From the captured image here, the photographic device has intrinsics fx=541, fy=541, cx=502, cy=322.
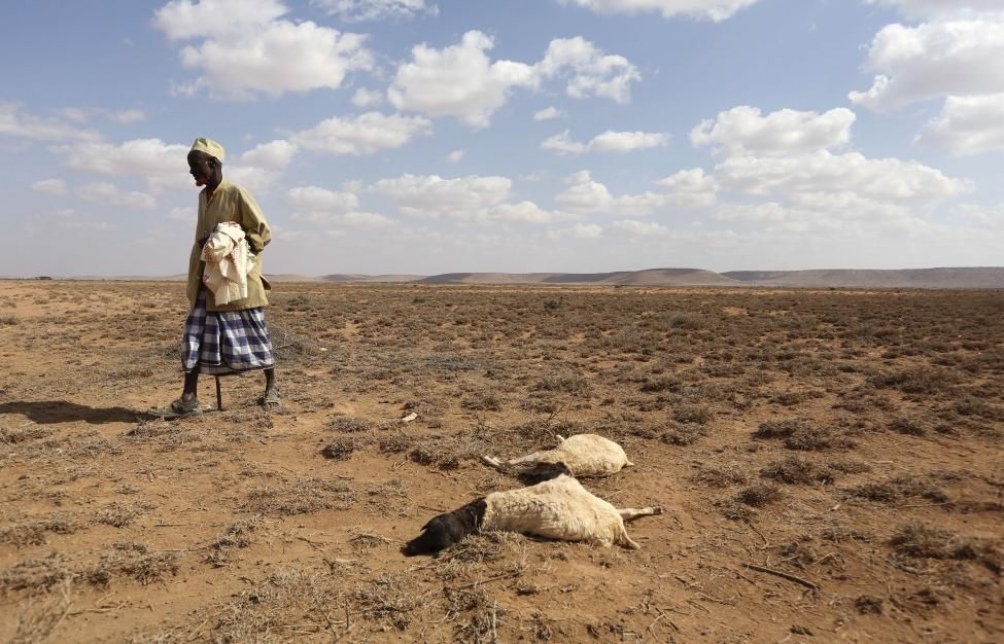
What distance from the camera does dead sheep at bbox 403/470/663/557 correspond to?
2975 mm

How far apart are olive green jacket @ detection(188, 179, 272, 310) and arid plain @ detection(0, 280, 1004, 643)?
1196 millimetres

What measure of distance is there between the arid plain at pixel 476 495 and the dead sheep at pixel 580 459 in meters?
0.13

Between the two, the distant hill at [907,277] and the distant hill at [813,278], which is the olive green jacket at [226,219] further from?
the distant hill at [907,277]

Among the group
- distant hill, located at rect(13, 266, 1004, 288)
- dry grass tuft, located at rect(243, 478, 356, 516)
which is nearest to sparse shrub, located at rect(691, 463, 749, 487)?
dry grass tuft, located at rect(243, 478, 356, 516)

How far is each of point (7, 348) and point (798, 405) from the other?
45.6ft

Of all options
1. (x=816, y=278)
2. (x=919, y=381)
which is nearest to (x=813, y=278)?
(x=816, y=278)

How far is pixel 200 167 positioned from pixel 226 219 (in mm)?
507

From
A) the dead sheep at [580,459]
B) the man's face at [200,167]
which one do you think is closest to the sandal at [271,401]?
the man's face at [200,167]

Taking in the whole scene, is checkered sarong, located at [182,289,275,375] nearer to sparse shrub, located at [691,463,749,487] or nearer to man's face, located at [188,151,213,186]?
man's face, located at [188,151,213,186]

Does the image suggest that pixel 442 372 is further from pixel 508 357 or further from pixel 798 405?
pixel 798 405

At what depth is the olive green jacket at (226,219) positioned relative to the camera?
5.20 metres

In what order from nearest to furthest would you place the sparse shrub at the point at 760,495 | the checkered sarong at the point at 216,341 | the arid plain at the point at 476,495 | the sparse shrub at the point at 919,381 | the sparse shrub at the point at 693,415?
the arid plain at the point at 476,495 → the sparse shrub at the point at 760,495 → the checkered sarong at the point at 216,341 → the sparse shrub at the point at 693,415 → the sparse shrub at the point at 919,381

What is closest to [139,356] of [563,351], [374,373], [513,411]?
[374,373]

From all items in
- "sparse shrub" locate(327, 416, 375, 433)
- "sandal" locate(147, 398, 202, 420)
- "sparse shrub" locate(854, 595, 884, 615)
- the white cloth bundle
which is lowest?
"sparse shrub" locate(854, 595, 884, 615)
